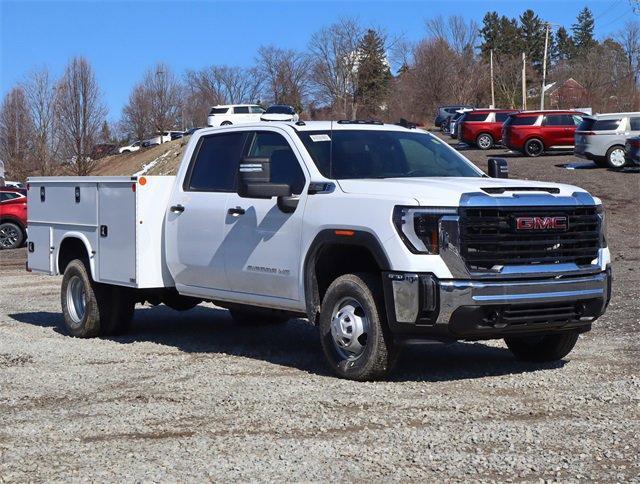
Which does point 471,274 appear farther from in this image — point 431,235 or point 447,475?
point 447,475

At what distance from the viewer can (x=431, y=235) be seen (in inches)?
291

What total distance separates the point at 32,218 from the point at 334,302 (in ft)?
17.0

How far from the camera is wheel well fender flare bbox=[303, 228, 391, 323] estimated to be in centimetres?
755

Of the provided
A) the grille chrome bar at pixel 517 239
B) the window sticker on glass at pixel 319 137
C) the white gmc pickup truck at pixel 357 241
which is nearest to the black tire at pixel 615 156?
the white gmc pickup truck at pixel 357 241

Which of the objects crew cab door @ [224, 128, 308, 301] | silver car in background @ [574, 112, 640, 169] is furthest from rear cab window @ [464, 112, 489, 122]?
crew cab door @ [224, 128, 308, 301]

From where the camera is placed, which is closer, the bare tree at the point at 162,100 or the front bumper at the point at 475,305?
the front bumper at the point at 475,305

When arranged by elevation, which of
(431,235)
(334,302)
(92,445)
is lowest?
(92,445)

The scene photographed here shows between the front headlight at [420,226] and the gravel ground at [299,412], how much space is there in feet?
3.37

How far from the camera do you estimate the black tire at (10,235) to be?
2722cm

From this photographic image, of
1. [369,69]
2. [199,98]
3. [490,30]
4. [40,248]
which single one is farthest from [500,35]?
[40,248]

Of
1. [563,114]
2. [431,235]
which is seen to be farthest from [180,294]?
[563,114]

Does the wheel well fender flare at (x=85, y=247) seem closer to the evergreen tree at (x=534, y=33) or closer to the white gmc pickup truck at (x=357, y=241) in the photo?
the white gmc pickup truck at (x=357, y=241)

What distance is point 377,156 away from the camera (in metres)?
8.70

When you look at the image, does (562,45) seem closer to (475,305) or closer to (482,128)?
(482,128)
